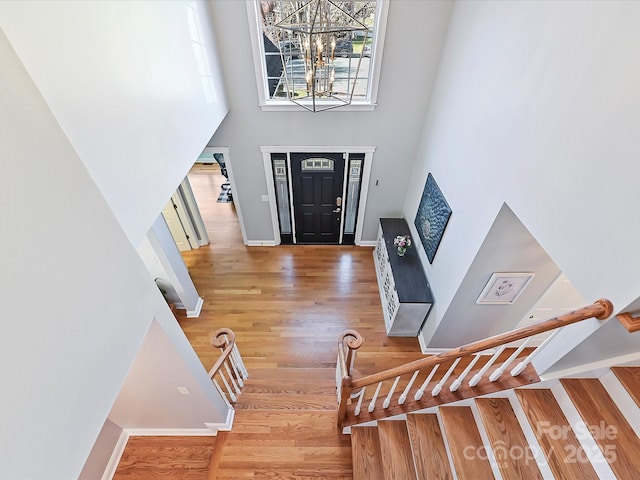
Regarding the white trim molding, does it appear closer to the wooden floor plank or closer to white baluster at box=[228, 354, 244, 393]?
the wooden floor plank

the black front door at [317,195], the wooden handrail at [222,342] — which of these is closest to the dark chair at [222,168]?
the black front door at [317,195]

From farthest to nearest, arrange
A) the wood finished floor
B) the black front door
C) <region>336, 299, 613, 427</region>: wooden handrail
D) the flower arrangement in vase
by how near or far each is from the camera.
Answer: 1. the black front door
2. the flower arrangement in vase
3. the wood finished floor
4. <region>336, 299, 613, 427</region>: wooden handrail

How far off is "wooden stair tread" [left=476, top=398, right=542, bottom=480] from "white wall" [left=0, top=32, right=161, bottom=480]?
2.39m

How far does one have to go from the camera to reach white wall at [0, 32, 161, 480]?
3.60 ft

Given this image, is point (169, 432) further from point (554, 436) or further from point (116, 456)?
point (554, 436)

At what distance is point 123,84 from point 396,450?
3.29m

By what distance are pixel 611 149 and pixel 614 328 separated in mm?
951

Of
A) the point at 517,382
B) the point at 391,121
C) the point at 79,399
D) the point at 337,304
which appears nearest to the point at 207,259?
the point at 337,304

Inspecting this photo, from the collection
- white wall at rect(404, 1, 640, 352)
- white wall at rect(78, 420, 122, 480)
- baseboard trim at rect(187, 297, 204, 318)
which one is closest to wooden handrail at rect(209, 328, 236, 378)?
white wall at rect(78, 420, 122, 480)

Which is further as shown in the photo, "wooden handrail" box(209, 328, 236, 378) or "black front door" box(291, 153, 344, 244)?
"black front door" box(291, 153, 344, 244)

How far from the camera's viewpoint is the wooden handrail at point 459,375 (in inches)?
69.3

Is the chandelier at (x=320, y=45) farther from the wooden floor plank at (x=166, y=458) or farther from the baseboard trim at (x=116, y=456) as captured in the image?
the baseboard trim at (x=116, y=456)

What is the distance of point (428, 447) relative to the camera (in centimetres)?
238

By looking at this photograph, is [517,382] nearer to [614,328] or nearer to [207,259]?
[614,328]
